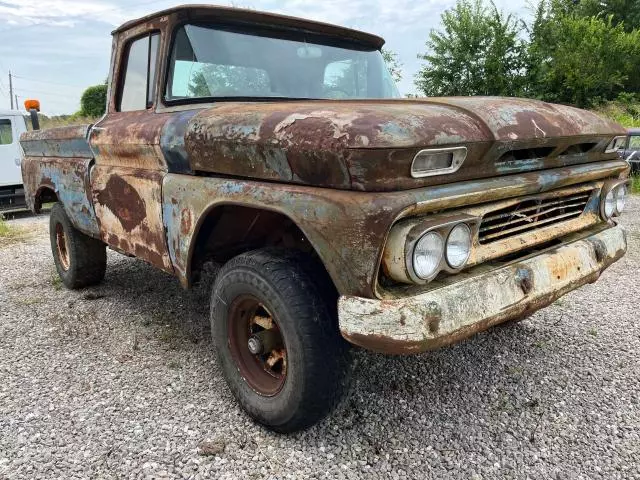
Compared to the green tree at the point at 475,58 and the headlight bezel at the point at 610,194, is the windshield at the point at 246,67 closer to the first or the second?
the headlight bezel at the point at 610,194

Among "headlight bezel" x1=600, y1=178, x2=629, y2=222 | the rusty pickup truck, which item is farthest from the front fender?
"headlight bezel" x1=600, y1=178, x2=629, y2=222

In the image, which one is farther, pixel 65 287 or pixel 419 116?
pixel 65 287

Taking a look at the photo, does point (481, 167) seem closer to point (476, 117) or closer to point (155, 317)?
point (476, 117)

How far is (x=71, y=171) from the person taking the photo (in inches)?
154

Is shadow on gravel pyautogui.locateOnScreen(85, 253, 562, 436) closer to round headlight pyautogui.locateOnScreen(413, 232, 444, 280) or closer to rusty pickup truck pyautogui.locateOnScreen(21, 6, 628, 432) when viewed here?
rusty pickup truck pyautogui.locateOnScreen(21, 6, 628, 432)

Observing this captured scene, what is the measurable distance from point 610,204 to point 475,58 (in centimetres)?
2087

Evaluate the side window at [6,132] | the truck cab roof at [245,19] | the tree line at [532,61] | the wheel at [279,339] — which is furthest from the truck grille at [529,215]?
the tree line at [532,61]

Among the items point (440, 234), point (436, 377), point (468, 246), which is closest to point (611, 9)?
point (436, 377)

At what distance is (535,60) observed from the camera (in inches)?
858

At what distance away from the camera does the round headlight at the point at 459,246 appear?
6.50 ft

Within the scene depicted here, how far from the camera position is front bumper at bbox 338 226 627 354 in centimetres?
186

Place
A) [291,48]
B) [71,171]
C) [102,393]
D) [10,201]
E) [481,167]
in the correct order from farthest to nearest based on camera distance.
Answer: [10,201] → [71,171] → [291,48] → [102,393] → [481,167]

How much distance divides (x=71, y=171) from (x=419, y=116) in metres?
2.94

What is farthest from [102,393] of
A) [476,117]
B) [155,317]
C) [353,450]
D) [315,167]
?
[476,117]
